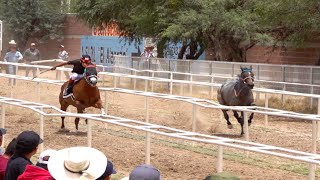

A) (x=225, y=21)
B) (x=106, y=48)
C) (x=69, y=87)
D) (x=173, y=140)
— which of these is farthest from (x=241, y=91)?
(x=106, y=48)

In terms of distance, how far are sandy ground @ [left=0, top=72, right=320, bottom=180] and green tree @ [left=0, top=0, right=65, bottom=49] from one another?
1194 inches

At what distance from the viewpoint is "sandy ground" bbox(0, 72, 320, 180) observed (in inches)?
505

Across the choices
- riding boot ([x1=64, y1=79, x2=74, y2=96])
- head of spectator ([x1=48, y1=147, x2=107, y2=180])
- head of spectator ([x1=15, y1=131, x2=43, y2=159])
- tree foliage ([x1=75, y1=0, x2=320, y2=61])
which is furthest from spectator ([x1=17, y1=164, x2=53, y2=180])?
tree foliage ([x1=75, y1=0, x2=320, y2=61])

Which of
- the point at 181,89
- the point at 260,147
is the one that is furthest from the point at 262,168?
the point at 181,89

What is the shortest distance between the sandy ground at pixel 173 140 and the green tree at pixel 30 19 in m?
30.3

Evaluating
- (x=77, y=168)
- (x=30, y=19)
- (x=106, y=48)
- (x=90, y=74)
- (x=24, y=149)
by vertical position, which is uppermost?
(x=30, y=19)

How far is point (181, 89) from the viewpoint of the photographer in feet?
85.1

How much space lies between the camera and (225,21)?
1237 inches

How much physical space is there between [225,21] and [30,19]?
26.8 metres

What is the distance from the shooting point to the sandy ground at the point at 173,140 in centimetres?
1283

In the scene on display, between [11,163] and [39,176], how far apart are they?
104 cm

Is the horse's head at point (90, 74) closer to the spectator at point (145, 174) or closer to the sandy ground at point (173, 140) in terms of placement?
the sandy ground at point (173, 140)

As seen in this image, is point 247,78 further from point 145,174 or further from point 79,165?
point 145,174

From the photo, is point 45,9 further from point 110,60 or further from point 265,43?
point 265,43
